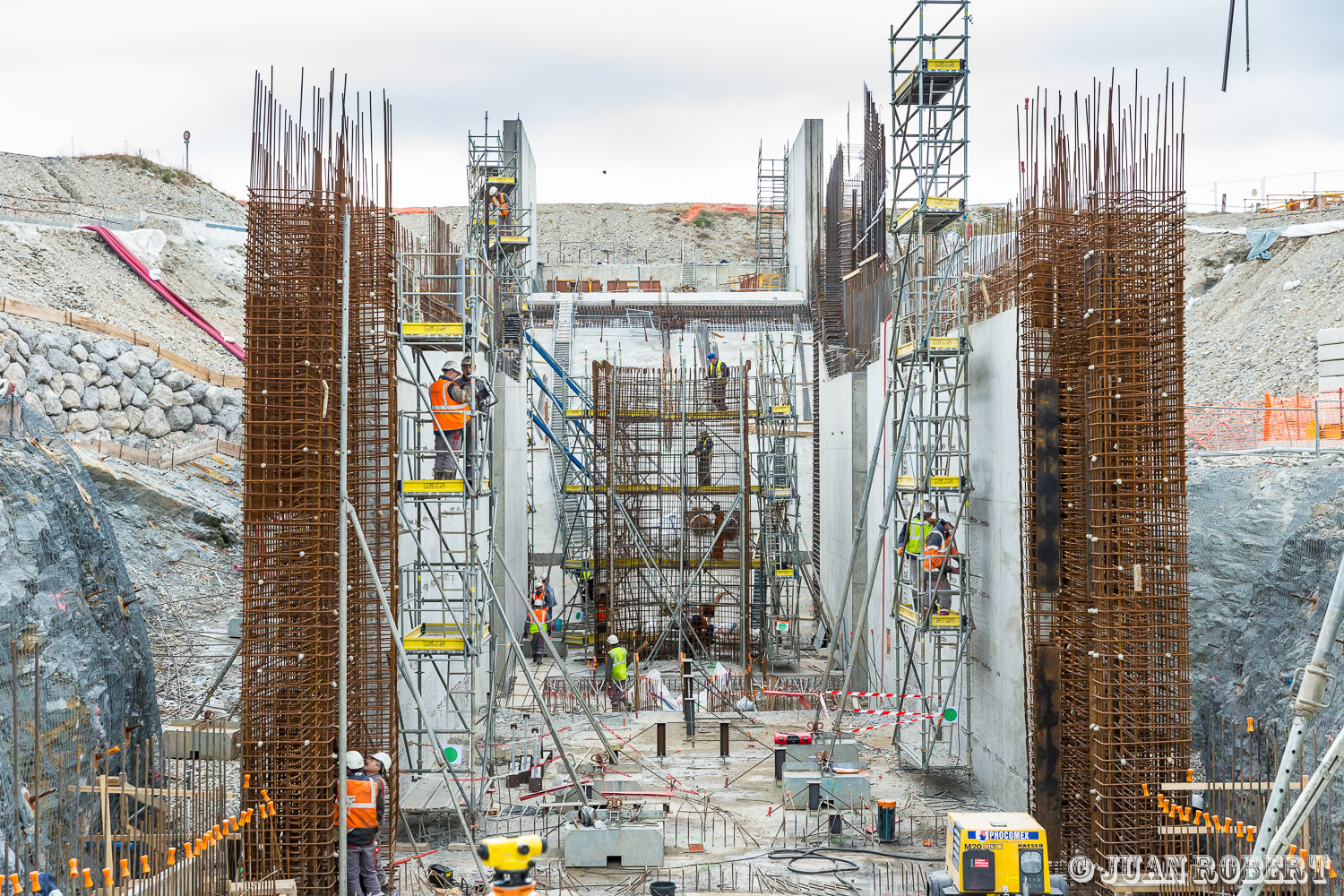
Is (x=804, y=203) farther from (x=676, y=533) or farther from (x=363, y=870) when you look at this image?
(x=363, y=870)

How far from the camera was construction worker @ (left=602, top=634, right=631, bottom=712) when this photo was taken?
1880 centimetres

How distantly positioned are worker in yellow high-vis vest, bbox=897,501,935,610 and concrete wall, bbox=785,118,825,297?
62.6ft

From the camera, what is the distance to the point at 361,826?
399 inches

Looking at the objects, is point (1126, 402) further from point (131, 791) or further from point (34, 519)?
point (34, 519)

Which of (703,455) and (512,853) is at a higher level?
(703,455)

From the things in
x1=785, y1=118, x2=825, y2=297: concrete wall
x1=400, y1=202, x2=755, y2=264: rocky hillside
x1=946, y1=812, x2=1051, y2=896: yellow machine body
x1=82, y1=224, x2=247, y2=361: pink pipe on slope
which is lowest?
x1=946, y1=812, x2=1051, y2=896: yellow machine body

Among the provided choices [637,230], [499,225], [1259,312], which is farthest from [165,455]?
[637,230]

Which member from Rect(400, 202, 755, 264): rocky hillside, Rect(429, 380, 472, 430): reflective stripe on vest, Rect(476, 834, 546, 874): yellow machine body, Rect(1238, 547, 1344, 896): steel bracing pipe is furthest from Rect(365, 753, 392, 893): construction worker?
Rect(400, 202, 755, 264): rocky hillside

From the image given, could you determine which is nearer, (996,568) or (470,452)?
(470,452)

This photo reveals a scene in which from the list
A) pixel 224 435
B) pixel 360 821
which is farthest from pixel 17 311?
pixel 360 821

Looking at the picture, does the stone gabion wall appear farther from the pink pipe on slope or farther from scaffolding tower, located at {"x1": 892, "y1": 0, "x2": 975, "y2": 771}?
scaffolding tower, located at {"x1": 892, "y1": 0, "x2": 975, "y2": 771}

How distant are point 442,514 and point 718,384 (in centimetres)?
1348

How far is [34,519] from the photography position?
11523 mm

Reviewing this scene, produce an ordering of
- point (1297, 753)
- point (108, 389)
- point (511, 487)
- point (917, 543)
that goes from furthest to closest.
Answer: point (108, 389) → point (511, 487) → point (917, 543) → point (1297, 753)
